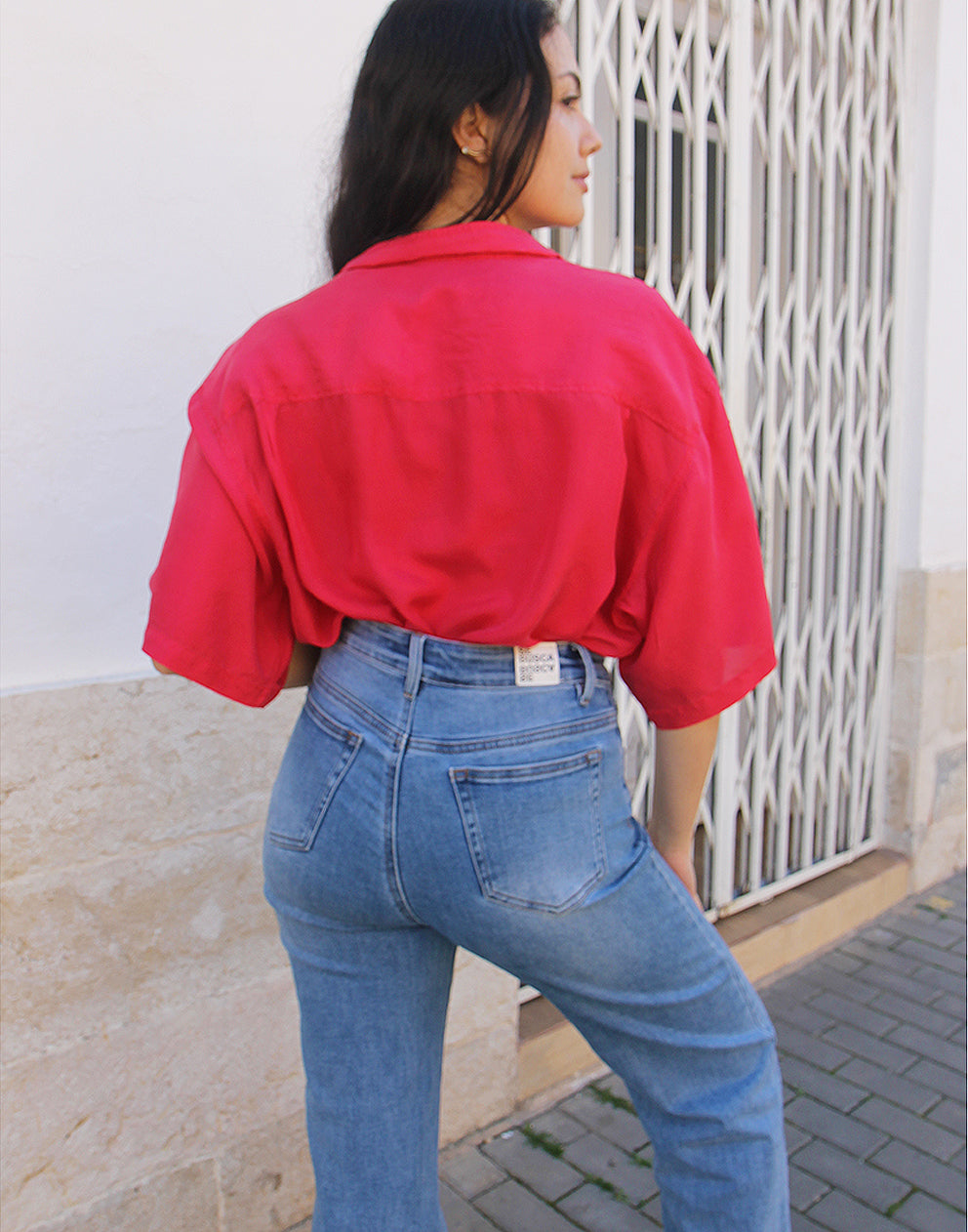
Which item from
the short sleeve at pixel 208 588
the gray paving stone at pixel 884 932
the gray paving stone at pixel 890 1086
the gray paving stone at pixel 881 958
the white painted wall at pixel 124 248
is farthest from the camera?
the gray paving stone at pixel 884 932

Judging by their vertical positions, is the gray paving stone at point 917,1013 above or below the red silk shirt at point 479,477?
below

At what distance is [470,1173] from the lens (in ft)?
7.83

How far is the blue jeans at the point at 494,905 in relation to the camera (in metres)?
1.09

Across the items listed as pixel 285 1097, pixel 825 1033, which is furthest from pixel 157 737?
pixel 825 1033

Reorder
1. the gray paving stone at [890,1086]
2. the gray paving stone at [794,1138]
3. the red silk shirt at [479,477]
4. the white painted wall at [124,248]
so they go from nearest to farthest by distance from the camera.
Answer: the red silk shirt at [479,477] → the white painted wall at [124,248] → the gray paving stone at [794,1138] → the gray paving stone at [890,1086]

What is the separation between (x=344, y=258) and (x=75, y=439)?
74cm

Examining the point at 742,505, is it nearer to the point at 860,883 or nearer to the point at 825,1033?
the point at 825,1033

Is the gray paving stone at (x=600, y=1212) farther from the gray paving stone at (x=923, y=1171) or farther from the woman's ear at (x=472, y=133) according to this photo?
the woman's ear at (x=472, y=133)

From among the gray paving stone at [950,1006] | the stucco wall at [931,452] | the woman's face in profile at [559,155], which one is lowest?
the gray paving stone at [950,1006]

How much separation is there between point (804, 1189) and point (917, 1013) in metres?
0.94

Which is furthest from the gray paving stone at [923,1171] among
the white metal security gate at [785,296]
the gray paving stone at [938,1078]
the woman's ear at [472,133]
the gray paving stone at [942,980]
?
the woman's ear at [472,133]

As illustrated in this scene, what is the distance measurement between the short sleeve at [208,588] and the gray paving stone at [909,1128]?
2.17 m

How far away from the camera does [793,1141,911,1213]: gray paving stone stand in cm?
231

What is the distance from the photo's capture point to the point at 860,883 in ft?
12.0
